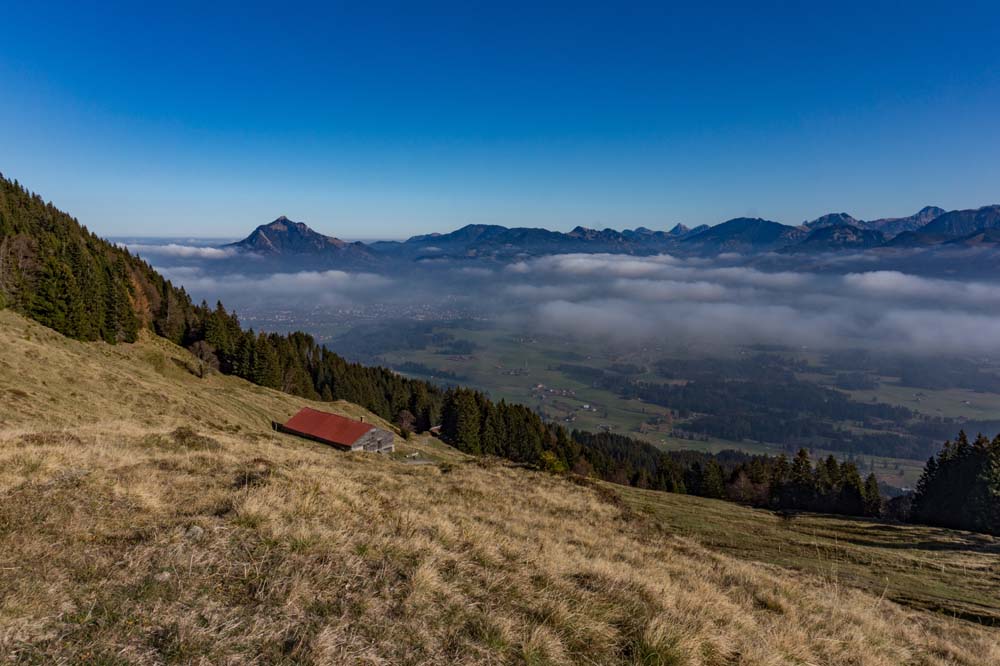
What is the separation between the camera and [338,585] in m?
6.86

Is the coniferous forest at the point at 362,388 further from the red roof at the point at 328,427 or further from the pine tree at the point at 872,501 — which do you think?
the red roof at the point at 328,427

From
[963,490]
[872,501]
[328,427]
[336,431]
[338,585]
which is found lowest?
[872,501]

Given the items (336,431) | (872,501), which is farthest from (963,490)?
(336,431)

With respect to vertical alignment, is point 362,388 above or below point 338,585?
below

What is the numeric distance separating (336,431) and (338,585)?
57264 mm

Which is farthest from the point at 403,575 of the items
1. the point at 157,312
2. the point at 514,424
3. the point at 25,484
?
the point at 157,312

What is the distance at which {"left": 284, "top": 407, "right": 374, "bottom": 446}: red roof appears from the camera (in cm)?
5866

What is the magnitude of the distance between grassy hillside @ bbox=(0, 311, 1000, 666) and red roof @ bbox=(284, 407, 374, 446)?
44.4 meters

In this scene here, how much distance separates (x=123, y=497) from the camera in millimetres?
9359

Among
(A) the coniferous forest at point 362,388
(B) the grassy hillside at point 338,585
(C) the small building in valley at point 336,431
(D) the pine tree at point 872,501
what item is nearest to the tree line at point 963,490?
(A) the coniferous forest at point 362,388

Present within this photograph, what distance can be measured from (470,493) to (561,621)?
43.4 ft

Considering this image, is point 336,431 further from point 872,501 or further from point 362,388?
point 872,501

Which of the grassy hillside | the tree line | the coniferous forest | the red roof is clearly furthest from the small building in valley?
the tree line

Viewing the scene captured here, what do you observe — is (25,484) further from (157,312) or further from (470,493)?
(157,312)
